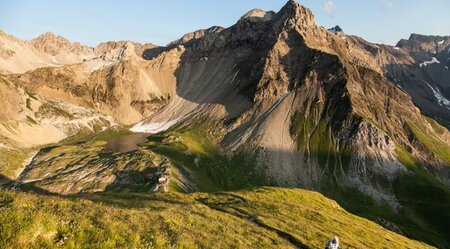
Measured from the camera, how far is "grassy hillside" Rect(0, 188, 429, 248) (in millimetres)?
16188

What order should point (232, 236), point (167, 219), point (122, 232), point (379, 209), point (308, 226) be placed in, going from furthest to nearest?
point (379, 209) → point (308, 226) → point (232, 236) → point (167, 219) → point (122, 232)

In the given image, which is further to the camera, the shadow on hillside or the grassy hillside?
the shadow on hillside

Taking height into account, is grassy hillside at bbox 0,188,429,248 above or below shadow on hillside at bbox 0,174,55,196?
above

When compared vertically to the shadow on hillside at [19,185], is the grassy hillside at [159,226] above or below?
above

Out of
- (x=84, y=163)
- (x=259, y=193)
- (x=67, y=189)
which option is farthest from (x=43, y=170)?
(x=259, y=193)

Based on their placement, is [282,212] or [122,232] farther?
Answer: [282,212]

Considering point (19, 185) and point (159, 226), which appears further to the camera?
point (19, 185)

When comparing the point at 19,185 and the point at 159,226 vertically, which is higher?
the point at 159,226

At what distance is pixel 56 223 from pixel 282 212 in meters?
44.1

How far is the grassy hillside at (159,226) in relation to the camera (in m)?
16.2

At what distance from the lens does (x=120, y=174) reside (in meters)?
161

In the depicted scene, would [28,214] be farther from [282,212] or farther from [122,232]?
[282,212]

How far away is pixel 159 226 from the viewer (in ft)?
85.9

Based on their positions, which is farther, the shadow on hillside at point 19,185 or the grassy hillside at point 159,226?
the shadow on hillside at point 19,185
